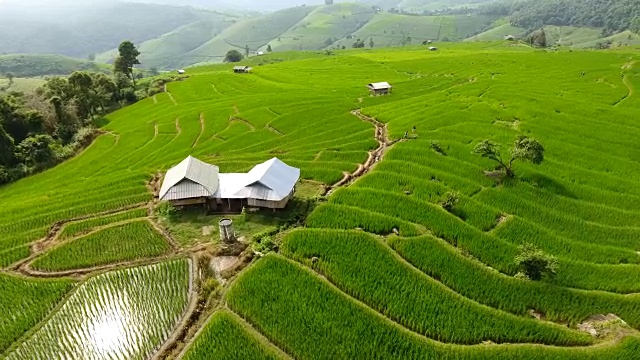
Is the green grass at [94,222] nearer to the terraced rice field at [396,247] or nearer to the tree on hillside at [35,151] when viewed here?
the terraced rice field at [396,247]

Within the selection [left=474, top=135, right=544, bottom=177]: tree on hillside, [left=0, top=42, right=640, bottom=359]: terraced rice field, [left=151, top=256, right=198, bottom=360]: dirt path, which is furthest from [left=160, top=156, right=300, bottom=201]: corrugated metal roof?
[left=474, top=135, right=544, bottom=177]: tree on hillside

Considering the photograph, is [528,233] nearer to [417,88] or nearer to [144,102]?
[417,88]

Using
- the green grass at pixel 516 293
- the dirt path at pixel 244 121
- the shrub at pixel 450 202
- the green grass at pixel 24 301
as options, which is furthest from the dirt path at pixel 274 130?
the green grass at pixel 24 301

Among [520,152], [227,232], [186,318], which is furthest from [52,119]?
[520,152]

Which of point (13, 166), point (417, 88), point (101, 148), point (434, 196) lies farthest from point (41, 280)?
point (417, 88)

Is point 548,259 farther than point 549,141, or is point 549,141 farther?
point 549,141
